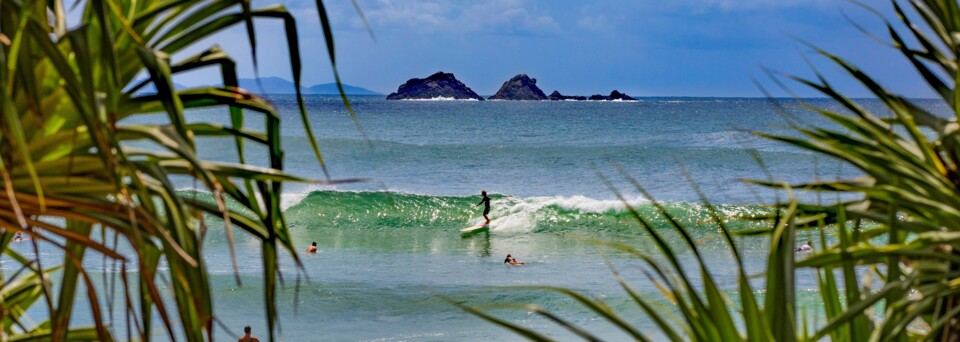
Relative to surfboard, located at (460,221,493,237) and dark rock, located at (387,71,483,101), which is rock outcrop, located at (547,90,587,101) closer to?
dark rock, located at (387,71,483,101)

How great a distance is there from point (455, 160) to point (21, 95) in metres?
46.4

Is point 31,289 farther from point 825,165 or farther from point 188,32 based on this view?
point 825,165

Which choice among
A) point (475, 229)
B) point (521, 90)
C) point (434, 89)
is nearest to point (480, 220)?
point (475, 229)

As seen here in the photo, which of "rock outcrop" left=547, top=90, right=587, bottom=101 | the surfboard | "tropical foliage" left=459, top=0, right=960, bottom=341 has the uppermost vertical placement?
"rock outcrop" left=547, top=90, right=587, bottom=101

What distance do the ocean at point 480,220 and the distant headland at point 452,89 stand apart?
81154 millimetres

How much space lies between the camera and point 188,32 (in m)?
1.85

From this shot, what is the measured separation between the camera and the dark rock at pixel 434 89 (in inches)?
5871

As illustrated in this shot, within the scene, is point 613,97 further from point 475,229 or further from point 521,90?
point 475,229

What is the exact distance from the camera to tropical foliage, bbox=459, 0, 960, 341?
6.02 feet

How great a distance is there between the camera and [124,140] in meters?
1.76

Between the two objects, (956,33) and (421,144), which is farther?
(421,144)

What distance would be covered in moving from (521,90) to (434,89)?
39.2 feet

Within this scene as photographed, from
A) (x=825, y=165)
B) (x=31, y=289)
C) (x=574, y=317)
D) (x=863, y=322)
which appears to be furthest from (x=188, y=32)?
(x=825, y=165)

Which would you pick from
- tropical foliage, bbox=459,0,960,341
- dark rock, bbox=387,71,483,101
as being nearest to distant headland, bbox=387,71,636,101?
dark rock, bbox=387,71,483,101
